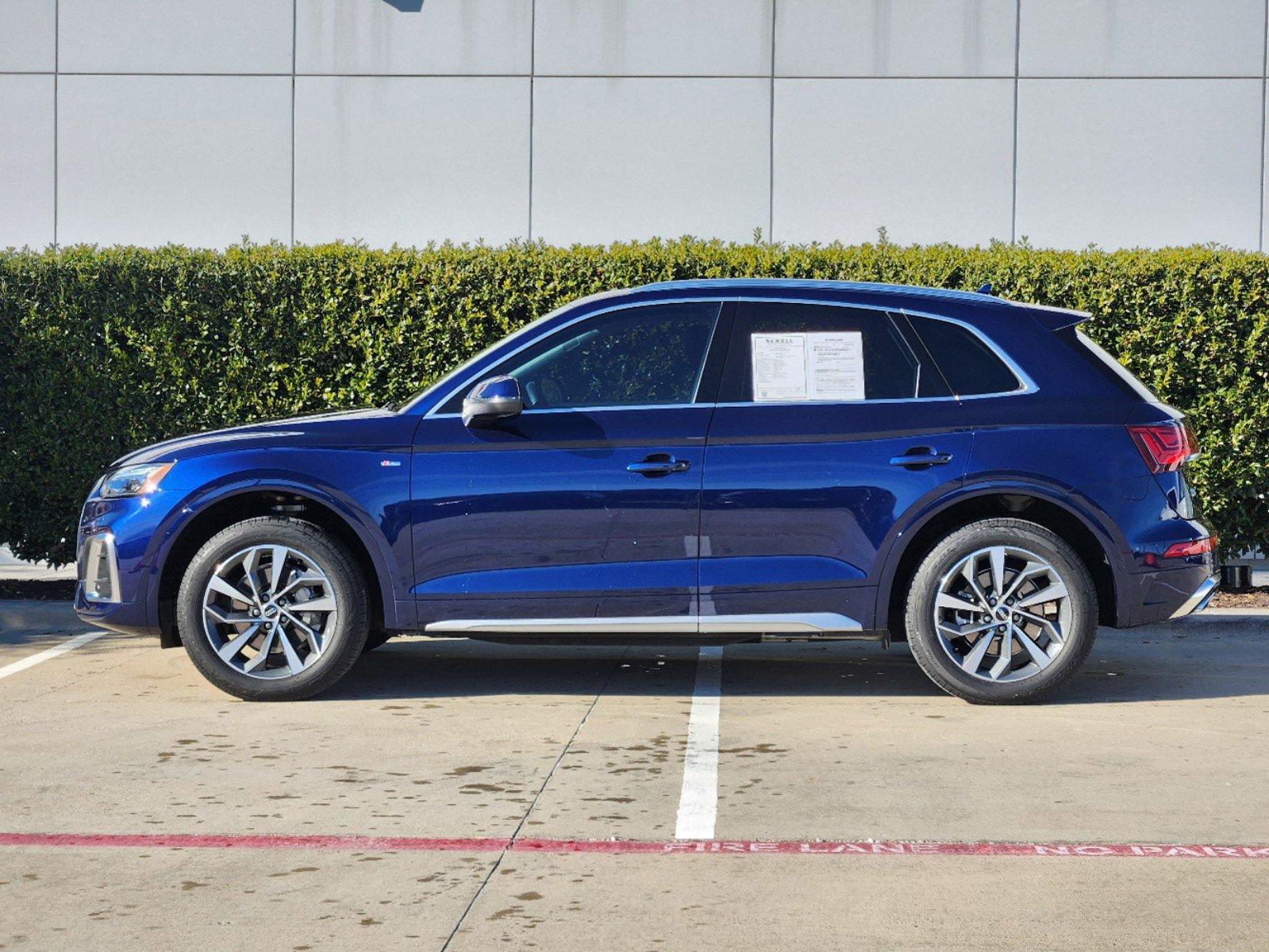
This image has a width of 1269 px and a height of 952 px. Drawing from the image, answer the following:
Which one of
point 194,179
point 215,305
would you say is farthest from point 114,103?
point 215,305

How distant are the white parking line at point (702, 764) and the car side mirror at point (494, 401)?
150 centimetres

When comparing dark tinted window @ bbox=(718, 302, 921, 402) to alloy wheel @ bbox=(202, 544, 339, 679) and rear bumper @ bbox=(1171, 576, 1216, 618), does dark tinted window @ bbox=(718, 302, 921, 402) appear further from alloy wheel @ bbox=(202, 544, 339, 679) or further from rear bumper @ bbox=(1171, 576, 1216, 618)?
alloy wheel @ bbox=(202, 544, 339, 679)

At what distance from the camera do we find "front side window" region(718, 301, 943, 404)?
271 inches

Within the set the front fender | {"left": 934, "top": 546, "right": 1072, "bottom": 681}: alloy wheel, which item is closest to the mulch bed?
{"left": 934, "top": 546, "right": 1072, "bottom": 681}: alloy wheel

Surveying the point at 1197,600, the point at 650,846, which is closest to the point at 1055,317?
the point at 1197,600

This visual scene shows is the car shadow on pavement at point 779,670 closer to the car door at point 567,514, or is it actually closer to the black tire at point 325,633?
the black tire at point 325,633

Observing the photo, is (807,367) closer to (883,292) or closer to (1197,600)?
(883,292)

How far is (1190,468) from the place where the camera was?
10133mm

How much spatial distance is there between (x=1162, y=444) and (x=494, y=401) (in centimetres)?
284

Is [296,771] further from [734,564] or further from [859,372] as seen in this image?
[859,372]

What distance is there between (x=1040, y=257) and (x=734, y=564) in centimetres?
444

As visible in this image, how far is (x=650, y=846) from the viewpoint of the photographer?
15.4 ft

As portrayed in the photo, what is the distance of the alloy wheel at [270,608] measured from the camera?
6859 mm

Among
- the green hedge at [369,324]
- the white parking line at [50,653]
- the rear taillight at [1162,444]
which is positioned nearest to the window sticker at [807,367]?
A: the rear taillight at [1162,444]
